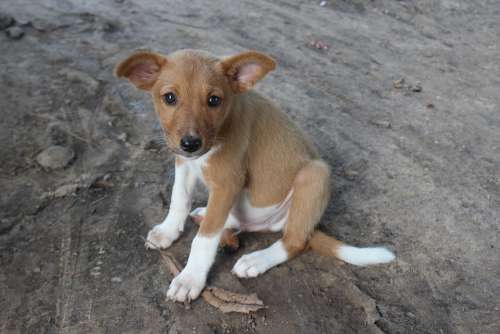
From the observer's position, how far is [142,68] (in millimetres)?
3312

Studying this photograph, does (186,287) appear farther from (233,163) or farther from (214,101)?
(214,101)

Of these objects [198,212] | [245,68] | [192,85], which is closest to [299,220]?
[198,212]

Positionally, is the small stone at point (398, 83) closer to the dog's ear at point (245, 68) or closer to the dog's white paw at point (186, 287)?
the dog's ear at point (245, 68)

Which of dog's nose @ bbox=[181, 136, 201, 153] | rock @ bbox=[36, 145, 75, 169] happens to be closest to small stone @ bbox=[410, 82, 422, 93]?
rock @ bbox=[36, 145, 75, 169]

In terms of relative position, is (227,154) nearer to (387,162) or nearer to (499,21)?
(387,162)

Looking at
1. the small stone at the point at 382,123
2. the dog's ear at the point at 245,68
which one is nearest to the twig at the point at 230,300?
the dog's ear at the point at 245,68

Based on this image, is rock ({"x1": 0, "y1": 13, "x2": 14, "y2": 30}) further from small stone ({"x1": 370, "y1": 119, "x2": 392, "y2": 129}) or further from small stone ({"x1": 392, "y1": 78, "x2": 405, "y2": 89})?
small stone ({"x1": 392, "y1": 78, "x2": 405, "y2": 89})

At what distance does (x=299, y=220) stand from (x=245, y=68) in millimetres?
1233

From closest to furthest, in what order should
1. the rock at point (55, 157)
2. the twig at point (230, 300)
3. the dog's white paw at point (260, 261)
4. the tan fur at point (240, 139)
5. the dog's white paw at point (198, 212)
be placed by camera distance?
the tan fur at point (240, 139)
the twig at point (230, 300)
the dog's white paw at point (260, 261)
the dog's white paw at point (198, 212)
the rock at point (55, 157)

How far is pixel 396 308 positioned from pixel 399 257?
1.87 feet

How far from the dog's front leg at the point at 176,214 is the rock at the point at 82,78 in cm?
282

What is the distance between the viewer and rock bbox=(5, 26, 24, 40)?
24.0 ft

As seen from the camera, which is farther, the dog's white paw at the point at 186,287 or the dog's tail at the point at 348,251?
the dog's tail at the point at 348,251

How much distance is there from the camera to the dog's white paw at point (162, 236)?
3.96m
